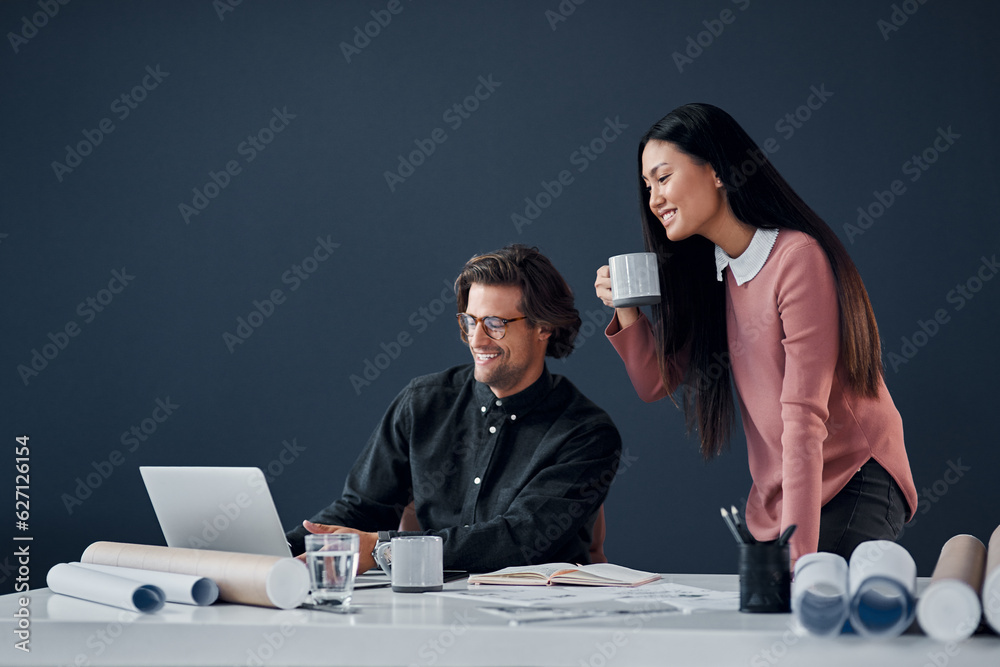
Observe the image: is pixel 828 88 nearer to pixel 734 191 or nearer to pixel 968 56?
pixel 968 56

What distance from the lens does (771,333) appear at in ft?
5.57

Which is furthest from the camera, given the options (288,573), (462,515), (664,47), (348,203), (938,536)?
(348,203)

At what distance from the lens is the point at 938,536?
2.77 metres

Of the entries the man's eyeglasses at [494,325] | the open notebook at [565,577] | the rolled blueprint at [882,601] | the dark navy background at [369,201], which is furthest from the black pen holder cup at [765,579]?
the dark navy background at [369,201]

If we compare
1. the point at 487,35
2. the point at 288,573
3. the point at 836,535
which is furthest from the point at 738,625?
the point at 487,35

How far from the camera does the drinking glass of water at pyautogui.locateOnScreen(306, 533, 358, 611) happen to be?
47.6 inches

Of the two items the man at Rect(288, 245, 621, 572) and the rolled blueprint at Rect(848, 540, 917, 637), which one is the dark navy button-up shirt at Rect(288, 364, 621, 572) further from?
the rolled blueprint at Rect(848, 540, 917, 637)

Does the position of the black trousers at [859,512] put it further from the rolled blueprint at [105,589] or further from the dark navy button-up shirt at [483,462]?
the rolled blueprint at [105,589]

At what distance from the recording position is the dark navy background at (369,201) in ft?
9.37

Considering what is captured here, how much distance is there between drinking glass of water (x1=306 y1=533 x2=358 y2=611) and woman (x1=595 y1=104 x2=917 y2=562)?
29.0 inches

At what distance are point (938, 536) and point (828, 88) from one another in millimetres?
1435

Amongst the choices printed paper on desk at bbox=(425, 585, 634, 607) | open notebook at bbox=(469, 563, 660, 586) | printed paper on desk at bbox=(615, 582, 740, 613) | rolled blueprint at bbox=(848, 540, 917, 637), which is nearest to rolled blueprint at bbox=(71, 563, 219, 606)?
printed paper on desk at bbox=(425, 585, 634, 607)

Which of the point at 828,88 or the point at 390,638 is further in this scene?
the point at 828,88

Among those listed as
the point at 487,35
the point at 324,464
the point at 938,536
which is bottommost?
the point at 938,536
